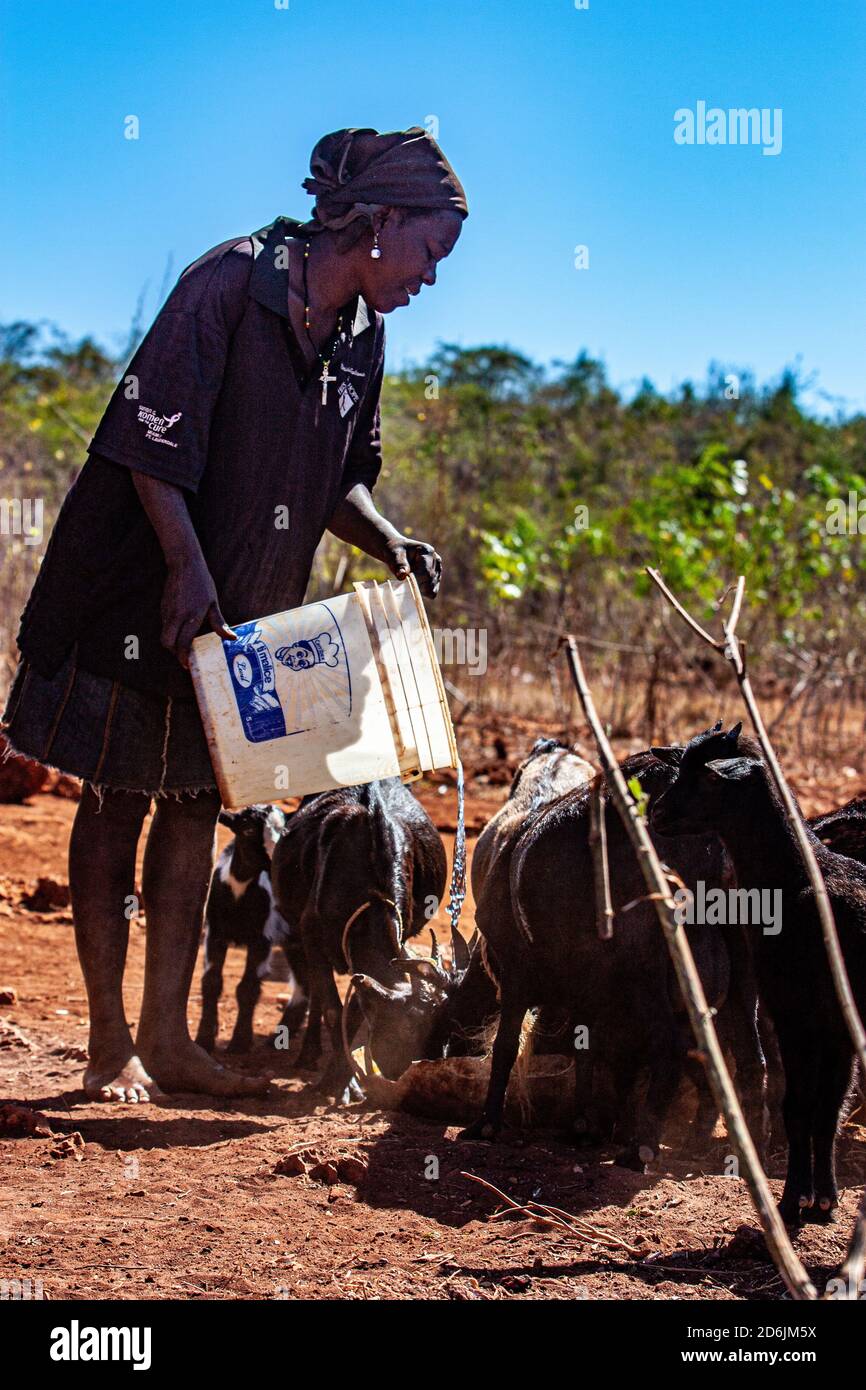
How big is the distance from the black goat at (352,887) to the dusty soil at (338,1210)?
21.1 inches

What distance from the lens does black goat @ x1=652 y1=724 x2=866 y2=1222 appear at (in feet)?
11.7

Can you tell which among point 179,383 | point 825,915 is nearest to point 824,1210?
point 825,915

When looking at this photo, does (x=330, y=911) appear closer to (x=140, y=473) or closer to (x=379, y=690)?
(x=379, y=690)

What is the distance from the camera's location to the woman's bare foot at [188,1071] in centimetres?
438

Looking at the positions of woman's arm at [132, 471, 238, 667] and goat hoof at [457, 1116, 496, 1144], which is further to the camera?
goat hoof at [457, 1116, 496, 1144]

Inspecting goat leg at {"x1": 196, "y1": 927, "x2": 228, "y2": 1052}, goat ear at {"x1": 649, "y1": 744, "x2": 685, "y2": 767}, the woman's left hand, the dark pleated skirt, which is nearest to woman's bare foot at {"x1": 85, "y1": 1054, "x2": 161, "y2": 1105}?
the dark pleated skirt

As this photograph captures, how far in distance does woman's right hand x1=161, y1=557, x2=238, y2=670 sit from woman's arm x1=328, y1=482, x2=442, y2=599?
62 cm

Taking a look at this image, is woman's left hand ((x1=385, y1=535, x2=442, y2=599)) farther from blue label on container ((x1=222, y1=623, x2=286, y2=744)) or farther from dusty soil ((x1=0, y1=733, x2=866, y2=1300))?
dusty soil ((x1=0, y1=733, x2=866, y2=1300))

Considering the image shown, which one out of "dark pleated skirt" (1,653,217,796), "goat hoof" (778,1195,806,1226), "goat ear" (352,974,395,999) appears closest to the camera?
"goat hoof" (778,1195,806,1226)

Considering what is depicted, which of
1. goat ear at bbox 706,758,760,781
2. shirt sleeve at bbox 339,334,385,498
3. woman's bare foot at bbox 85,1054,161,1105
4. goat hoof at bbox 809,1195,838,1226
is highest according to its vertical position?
shirt sleeve at bbox 339,334,385,498

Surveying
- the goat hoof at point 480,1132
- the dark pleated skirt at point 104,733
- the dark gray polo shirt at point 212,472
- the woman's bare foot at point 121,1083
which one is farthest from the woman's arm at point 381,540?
the woman's bare foot at point 121,1083

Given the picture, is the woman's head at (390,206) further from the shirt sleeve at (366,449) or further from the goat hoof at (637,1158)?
the goat hoof at (637,1158)

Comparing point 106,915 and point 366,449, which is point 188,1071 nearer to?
point 106,915

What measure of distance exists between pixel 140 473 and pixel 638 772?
177 cm
